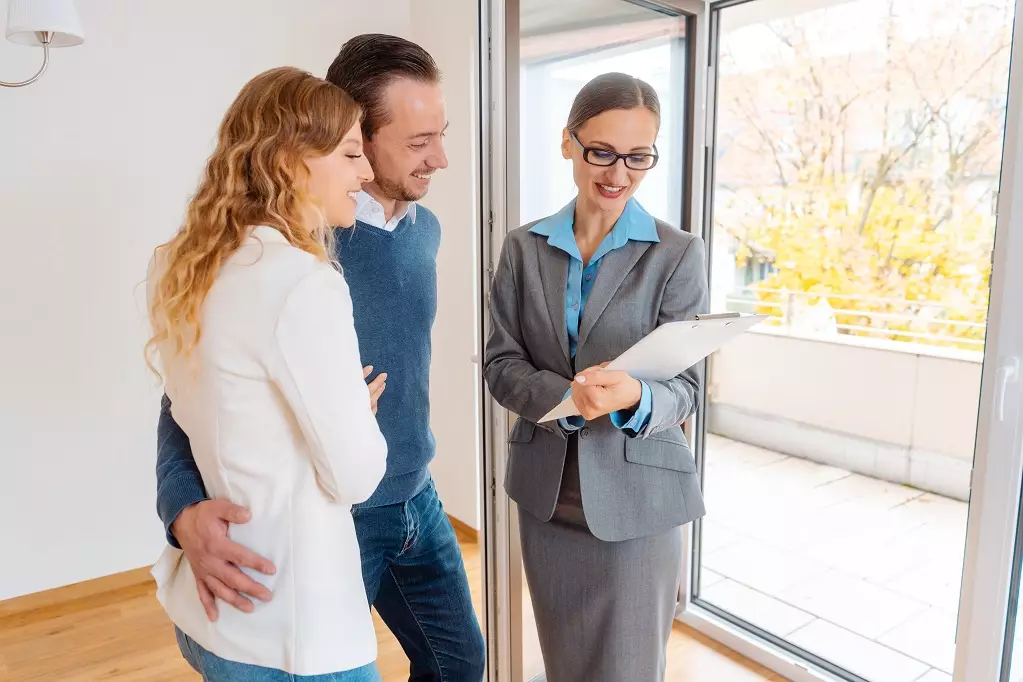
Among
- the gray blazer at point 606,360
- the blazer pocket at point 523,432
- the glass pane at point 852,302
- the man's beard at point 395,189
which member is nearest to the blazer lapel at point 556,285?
the gray blazer at point 606,360

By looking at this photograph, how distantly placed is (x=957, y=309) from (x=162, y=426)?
4859mm

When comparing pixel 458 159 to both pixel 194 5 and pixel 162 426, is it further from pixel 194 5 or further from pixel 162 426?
pixel 162 426

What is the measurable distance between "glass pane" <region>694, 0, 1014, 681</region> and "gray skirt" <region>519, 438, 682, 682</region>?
5.40 feet

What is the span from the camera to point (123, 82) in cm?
292

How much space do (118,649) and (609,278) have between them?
231cm

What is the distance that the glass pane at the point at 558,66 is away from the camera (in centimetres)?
188

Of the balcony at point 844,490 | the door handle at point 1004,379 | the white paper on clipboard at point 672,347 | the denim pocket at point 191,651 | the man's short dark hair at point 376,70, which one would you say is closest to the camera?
the denim pocket at point 191,651

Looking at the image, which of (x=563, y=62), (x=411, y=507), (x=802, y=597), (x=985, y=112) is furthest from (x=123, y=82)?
(x=985, y=112)

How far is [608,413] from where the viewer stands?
1364 millimetres

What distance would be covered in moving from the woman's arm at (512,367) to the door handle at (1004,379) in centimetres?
96

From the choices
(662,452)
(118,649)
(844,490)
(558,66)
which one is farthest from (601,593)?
(844,490)

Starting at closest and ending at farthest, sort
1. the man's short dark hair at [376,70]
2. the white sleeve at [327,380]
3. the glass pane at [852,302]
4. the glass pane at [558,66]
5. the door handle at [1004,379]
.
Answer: the white sleeve at [327,380] → the man's short dark hair at [376,70] → the door handle at [1004,379] → the glass pane at [558,66] → the glass pane at [852,302]

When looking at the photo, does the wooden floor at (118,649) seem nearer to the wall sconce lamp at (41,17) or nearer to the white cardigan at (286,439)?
the white cardigan at (286,439)

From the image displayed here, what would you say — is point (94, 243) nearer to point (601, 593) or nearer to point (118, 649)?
point (118, 649)
